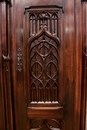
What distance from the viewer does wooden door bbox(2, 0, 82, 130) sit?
2.90 ft

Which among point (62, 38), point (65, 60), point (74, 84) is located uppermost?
point (62, 38)

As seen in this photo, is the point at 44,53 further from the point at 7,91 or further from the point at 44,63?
the point at 7,91

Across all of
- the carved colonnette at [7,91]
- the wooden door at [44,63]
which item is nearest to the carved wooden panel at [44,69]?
the wooden door at [44,63]

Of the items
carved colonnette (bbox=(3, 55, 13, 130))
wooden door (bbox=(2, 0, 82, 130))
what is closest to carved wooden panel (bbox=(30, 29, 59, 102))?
wooden door (bbox=(2, 0, 82, 130))

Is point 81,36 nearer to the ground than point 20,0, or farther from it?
nearer to the ground

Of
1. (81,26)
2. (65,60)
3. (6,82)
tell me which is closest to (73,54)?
(65,60)

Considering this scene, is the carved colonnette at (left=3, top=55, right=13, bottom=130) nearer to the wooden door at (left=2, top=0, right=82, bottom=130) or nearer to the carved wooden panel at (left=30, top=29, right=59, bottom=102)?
the wooden door at (left=2, top=0, right=82, bottom=130)

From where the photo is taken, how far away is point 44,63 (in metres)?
0.91

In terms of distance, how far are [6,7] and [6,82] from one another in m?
0.45

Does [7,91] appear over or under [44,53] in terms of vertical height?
under

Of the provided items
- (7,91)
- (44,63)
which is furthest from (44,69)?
(7,91)

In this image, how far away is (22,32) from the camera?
902 mm

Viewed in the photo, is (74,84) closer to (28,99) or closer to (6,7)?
(28,99)

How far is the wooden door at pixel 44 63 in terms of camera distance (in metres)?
0.88
